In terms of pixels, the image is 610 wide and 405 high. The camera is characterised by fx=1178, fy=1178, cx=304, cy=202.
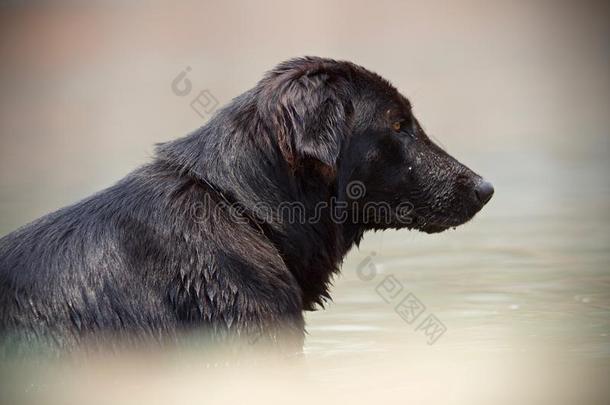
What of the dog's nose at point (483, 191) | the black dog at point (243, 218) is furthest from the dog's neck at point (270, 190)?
the dog's nose at point (483, 191)

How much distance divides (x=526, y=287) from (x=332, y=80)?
10.4 feet

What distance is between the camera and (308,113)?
520 centimetres

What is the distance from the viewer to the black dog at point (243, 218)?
4922 mm

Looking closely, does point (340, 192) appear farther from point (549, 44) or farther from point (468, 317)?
point (549, 44)

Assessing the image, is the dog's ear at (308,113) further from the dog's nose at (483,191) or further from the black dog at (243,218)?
the dog's nose at (483,191)

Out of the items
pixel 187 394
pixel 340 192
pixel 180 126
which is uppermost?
pixel 180 126

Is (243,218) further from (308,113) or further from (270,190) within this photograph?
(308,113)

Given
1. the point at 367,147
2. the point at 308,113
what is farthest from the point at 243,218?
the point at 367,147

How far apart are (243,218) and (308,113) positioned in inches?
21.5

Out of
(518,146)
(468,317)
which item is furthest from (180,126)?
(468,317)

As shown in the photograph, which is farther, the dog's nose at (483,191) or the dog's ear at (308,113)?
the dog's nose at (483,191)

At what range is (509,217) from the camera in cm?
1023

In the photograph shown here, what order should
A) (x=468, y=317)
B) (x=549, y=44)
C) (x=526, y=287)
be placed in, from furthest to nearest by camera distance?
(x=549, y=44), (x=526, y=287), (x=468, y=317)

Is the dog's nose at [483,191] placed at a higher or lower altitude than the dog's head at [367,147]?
lower
